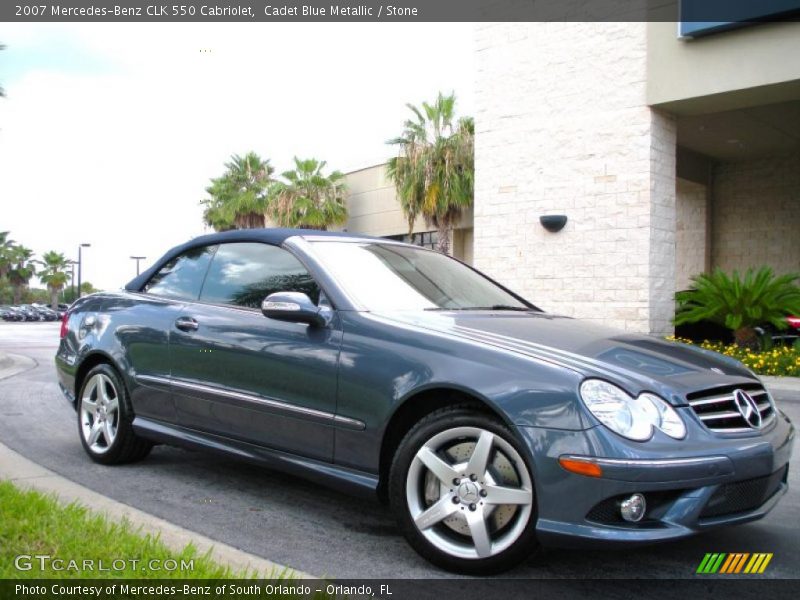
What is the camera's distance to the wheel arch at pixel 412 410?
3180mm

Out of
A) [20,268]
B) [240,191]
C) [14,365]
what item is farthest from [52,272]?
[14,365]

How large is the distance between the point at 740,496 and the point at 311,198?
3113 centimetres

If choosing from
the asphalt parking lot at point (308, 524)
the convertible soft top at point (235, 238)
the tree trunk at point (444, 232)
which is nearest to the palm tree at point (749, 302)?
the asphalt parking lot at point (308, 524)

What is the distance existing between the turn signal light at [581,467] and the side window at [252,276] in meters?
1.63

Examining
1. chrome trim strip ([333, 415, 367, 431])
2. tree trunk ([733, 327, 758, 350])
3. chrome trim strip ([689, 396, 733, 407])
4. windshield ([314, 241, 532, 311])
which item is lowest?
tree trunk ([733, 327, 758, 350])

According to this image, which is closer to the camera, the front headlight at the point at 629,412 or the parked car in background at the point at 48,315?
the front headlight at the point at 629,412

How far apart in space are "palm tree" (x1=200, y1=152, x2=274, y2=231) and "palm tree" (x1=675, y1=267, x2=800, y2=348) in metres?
28.0

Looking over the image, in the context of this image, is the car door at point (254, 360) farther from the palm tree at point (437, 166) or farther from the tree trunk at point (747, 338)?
the palm tree at point (437, 166)

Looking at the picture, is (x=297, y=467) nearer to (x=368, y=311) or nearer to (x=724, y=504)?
(x=368, y=311)

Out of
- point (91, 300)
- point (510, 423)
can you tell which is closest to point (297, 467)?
point (510, 423)

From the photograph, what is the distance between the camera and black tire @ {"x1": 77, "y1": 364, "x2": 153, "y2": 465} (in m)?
4.89

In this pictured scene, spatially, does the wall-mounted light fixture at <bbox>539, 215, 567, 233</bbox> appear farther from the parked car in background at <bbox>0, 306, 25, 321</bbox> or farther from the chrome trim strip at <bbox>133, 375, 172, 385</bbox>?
the parked car in background at <bbox>0, 306, 25, 321</bbox>

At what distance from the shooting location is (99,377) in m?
5.09
